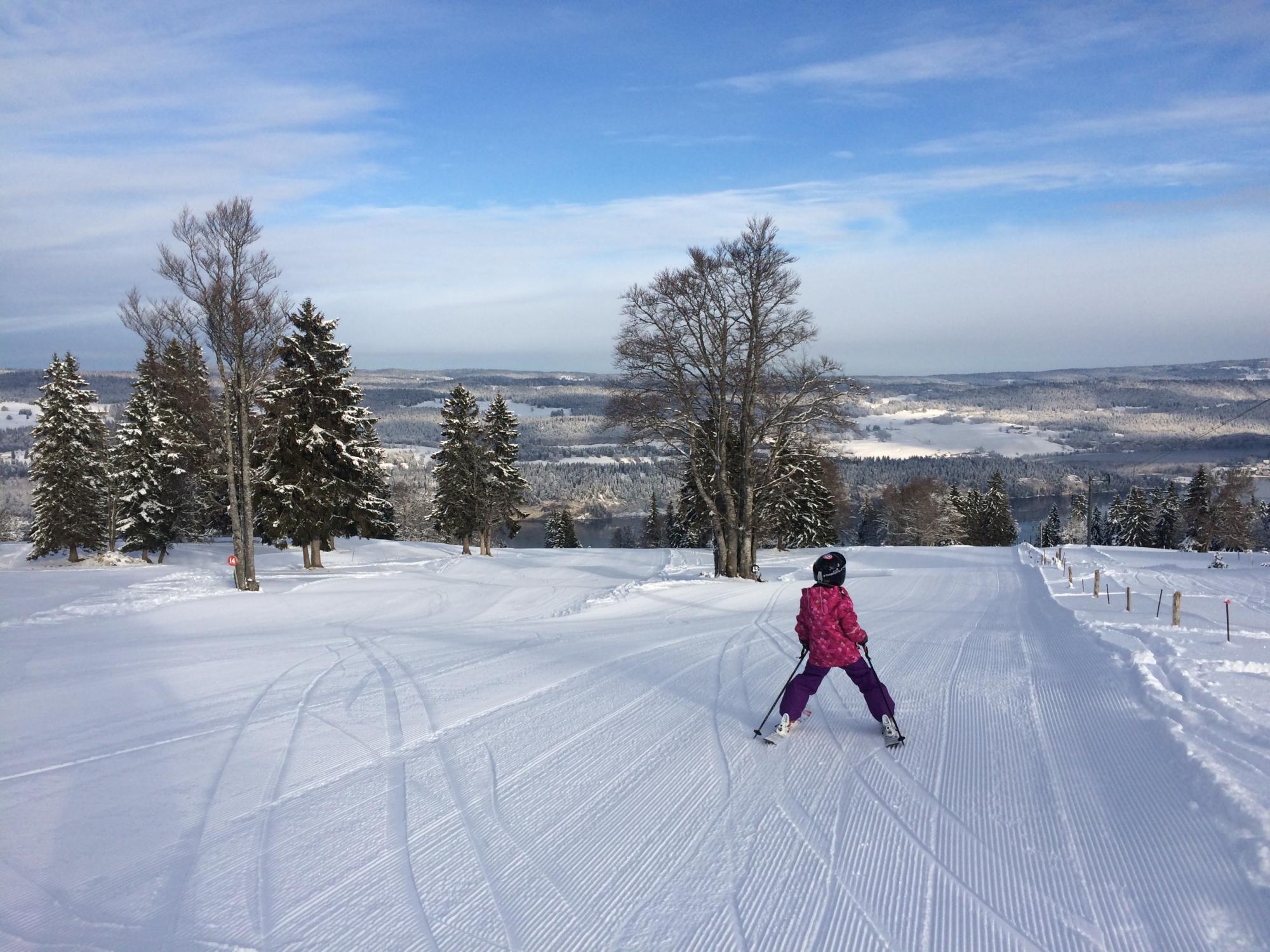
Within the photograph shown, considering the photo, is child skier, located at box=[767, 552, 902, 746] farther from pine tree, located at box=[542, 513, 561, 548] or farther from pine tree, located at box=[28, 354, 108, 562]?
pine tree, located at box=[542, 513, 561, 548]

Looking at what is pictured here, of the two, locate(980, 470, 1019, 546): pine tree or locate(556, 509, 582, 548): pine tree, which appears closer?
→ locate(556, 509, 582, 548): pine tree

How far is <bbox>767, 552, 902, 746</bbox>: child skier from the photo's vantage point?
5.91 metres

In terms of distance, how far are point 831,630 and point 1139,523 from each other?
7083 centimetres

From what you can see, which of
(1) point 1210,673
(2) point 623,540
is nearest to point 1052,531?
(2) point 623,540

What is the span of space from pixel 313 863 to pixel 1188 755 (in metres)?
5.75

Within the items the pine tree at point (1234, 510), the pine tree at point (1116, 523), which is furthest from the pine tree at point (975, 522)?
the pine tree at point (1234, 510)

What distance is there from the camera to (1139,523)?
63.9m

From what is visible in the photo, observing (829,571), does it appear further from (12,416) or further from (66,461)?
(12,416)

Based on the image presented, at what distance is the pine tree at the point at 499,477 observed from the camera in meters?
36.9

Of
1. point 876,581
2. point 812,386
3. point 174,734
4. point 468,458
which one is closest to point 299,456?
point 468,458

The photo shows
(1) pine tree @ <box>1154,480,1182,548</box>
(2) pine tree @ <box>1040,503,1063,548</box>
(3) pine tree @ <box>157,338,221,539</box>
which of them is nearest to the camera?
(3) pine tree @ <box>157,338,221,539</box>

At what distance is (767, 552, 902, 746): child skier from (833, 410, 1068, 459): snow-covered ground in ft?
441

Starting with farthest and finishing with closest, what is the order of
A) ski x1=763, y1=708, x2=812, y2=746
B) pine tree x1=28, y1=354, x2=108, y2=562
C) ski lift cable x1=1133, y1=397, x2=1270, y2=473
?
pine tree x1=28, y1=354, x2=108, y2=562
ski lift cable x1=1133, y1=397, x2=1270, y2=473
ski x1=763, y1=708, x2=812, y2=746

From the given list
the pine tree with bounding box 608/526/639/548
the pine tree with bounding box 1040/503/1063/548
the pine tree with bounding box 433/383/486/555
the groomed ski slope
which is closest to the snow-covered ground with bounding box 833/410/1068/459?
the pine tree with bounding box 608/526/639/548
